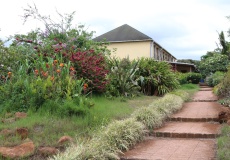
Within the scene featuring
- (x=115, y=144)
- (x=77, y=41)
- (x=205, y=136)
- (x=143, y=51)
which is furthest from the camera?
(x=143, y=51)

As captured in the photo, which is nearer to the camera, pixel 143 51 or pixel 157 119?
pixel 157 119

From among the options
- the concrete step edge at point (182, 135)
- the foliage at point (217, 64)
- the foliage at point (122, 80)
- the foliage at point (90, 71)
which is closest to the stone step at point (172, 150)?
the concrete step edge at point (182, 135)

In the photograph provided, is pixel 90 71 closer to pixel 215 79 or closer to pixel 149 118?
pixel 149 118

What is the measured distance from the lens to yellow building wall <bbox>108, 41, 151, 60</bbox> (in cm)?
2898

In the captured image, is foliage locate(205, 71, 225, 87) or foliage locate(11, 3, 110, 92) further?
foliage locate(205, 71, 225, 87)

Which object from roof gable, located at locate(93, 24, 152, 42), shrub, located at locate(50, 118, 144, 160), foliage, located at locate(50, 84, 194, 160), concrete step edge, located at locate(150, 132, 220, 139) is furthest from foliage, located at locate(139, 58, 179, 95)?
roof gable, located at locate(93, 24, 152, 42)

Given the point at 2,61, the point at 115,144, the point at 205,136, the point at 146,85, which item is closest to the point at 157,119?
the point at 205,136

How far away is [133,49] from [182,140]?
77.2 ft

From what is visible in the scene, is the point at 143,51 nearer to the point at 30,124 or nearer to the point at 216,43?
the point at 216,43

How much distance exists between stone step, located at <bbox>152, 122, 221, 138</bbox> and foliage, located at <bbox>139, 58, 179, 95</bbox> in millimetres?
5579

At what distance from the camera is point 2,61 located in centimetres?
920

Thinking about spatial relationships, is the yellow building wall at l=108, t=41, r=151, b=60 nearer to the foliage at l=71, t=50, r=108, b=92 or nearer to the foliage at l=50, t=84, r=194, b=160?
the foliage at l=71, t=50, r=108, b=92

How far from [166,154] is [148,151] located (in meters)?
0.39

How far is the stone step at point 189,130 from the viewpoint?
678cm
